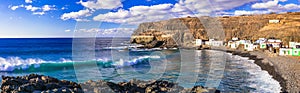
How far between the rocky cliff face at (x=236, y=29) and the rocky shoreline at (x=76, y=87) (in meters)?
44.5

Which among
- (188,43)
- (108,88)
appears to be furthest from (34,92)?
(188,43)

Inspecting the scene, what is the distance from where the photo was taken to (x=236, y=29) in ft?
268

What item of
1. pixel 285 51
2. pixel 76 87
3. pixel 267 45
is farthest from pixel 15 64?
pixel 267 45

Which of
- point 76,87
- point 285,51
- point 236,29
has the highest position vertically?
point 236,29

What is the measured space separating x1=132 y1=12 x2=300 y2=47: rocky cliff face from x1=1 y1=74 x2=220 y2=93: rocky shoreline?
44.5 meters

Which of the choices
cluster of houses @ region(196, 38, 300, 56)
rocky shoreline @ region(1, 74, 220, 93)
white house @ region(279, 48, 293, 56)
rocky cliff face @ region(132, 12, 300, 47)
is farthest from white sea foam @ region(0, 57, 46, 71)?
cluster of houses @ region(196, 38, 300, 56)

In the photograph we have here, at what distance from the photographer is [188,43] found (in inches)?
2822

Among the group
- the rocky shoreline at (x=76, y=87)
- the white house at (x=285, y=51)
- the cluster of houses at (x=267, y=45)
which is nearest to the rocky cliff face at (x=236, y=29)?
the cluster of houses at (x=267, y=45)

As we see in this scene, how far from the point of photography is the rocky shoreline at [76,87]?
32.8 ft

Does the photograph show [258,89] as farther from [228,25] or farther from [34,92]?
[228,25]

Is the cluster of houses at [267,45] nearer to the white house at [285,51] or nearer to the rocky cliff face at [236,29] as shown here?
the white house at [285,51]

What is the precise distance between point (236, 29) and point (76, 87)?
75152mm

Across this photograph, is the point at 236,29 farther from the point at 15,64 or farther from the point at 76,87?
the point at 76,87

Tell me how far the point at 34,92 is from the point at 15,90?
69 centimetres
